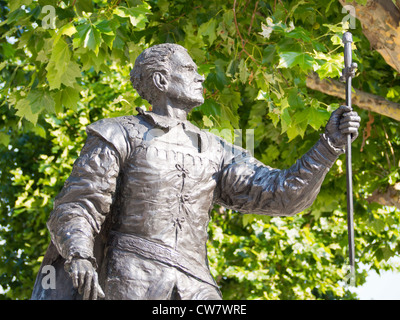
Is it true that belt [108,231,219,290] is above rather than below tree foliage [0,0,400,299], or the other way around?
below

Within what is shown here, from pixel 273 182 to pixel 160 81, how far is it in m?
0.87

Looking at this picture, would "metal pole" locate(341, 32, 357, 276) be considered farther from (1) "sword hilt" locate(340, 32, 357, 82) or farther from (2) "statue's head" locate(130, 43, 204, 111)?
(2) "statue's head" locate(130, 43, 204, 111)

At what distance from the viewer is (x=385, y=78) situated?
992cm

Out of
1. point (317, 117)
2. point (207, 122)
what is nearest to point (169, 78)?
point (207, 122)

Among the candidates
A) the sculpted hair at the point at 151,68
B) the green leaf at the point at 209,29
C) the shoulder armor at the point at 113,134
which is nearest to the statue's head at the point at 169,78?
the sculpted hair at the point at 151,68

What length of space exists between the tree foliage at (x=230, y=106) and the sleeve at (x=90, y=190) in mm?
1980

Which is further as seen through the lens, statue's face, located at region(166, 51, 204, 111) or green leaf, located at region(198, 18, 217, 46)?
green leaf, located at region(198, 18, 217, 46)

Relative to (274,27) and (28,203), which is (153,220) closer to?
(274,27)

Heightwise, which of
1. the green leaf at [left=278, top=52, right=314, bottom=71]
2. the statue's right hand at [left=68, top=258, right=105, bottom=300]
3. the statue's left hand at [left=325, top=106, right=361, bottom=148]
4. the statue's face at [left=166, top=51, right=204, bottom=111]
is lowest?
the statue's right hand at [left=68, top=258, right=105, bottom=300]

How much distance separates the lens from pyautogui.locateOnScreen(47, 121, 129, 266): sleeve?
4234mm

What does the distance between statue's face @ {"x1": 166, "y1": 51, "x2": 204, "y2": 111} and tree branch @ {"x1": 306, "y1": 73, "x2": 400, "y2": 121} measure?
386 cm

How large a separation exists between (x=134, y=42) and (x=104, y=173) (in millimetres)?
3644

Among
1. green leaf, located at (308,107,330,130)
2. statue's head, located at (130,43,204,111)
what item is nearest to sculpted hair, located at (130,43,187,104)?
statue's head, located at (130,43,204,111)

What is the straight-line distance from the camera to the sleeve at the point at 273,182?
4.50m
